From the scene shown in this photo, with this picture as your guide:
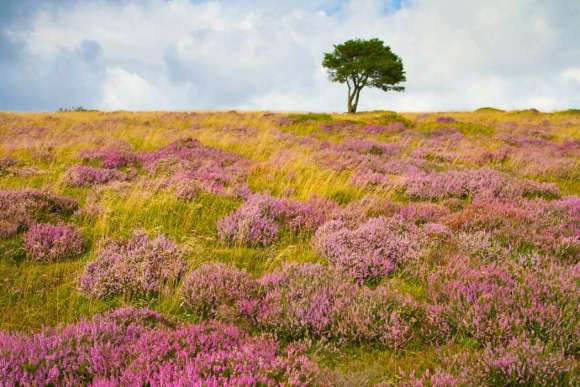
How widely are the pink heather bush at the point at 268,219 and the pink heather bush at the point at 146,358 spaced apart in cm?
242

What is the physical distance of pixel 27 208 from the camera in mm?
6090

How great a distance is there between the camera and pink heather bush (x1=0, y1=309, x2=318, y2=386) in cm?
261

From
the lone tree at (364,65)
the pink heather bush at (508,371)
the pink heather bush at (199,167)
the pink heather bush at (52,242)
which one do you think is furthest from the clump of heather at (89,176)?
the lone tree at (364,65)

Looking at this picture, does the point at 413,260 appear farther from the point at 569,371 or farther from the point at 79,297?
the point at 79,297

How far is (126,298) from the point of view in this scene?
423cm

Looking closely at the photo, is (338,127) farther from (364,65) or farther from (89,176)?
(364,65)

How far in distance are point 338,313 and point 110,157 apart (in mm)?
8801

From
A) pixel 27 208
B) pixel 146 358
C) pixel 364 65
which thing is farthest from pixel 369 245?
pixel 364 65

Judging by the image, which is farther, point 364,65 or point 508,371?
point 364,65

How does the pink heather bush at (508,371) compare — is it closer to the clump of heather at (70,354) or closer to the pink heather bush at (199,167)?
the clump of heather at (70,354)

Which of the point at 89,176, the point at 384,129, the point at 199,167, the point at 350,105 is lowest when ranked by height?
the point at 89,176

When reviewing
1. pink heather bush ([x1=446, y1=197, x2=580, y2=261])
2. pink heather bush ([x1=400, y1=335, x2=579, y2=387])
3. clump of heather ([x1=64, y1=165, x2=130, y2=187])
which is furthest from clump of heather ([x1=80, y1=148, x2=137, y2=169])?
pink heather bush ([x1=400, y1=335, x2=579, y2=387])

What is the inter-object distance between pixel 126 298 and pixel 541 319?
13.4 feet

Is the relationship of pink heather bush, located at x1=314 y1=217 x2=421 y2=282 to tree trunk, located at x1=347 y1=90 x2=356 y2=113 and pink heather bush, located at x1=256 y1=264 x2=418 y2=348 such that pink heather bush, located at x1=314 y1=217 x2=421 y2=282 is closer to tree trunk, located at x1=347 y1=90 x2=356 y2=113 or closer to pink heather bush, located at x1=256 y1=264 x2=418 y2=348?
pink heather bush, located at x1=256 y1=264 x2=418 y2=348
